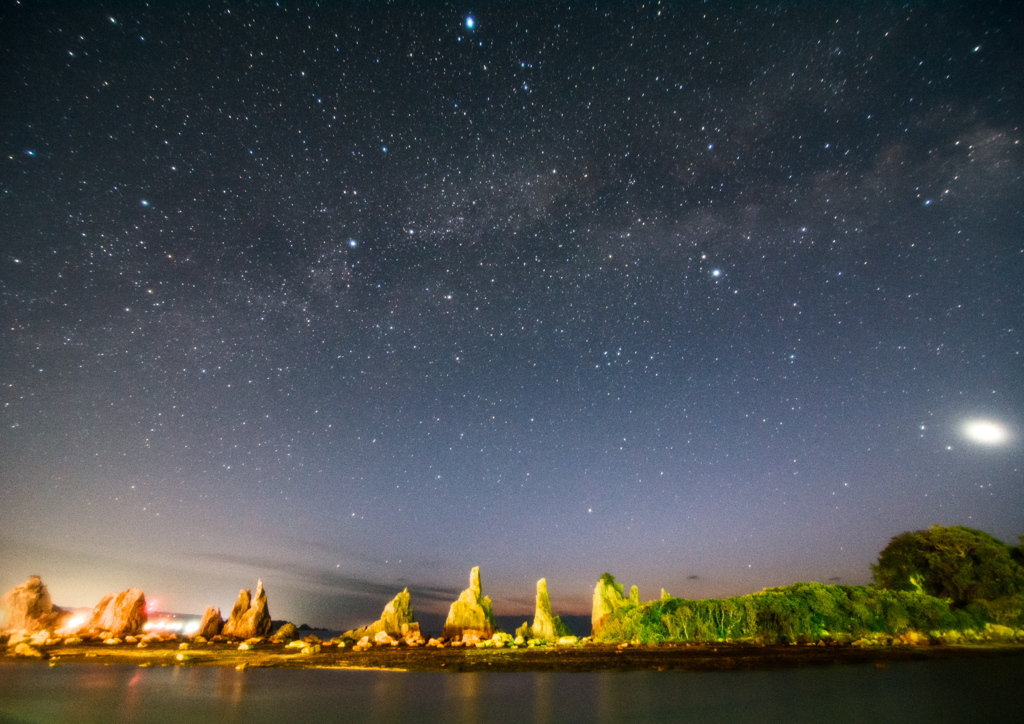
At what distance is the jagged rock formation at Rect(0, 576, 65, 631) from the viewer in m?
79.6

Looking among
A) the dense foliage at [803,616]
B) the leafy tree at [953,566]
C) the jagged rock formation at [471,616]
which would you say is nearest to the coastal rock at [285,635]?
the jagged rock formation at [471,616]

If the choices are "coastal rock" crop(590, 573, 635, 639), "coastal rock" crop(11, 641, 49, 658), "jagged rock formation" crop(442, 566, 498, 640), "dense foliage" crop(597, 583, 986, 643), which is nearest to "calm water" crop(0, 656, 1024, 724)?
"coastal rock" crop(11, 641, 49, 658)

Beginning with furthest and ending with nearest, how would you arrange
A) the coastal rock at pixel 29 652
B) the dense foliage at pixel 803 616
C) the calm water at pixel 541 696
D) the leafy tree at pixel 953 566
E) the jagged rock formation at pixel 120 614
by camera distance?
the jagged rock formation at pixel 120 614 < the leafy tree at pixel 953 566 < the dense foliage at pixel 803 616 < the coastal rock at pixel 29 652 < the calm water at pixel 541 696

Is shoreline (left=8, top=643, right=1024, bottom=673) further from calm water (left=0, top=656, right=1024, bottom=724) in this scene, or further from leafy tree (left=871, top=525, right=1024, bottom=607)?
leafy tree (left=871, top=525, right=1024, bottom=607)

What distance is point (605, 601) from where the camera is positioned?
77.1 meters

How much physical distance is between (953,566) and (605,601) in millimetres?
46523

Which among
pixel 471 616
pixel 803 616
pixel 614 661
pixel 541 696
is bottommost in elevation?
pixel 471 616

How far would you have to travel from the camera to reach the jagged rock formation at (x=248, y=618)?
8162cm

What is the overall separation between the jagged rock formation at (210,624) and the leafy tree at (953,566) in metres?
105

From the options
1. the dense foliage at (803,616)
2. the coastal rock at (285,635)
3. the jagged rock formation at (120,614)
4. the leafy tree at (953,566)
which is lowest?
the coastal rock at (285,635)

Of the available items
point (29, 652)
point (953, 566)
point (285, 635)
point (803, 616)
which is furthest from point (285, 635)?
point (953, 566)

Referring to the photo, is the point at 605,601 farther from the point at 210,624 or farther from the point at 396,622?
the point at 210,624

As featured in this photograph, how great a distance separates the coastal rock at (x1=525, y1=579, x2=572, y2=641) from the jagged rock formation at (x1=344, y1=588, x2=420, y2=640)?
73.8ft

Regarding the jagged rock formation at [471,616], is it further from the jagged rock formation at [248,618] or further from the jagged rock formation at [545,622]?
the jagged rock formation at [248,618]
